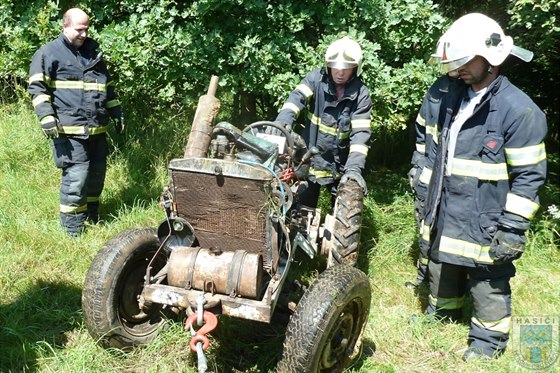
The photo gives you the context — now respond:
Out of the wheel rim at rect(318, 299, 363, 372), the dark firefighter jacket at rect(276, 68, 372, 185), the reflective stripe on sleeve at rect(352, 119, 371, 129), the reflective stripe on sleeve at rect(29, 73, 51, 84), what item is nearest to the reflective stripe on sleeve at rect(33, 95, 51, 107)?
the reflective stripe on sleeve at rect(29, 73, 51, 84)

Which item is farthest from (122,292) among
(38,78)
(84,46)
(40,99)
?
(84,46)

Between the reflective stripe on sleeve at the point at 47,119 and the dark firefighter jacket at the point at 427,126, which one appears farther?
the reflective stripe on sleeve at the point at 47,119

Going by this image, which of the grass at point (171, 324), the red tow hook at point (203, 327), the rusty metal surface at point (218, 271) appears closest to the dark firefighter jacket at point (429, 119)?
the grass at point (171, 324)

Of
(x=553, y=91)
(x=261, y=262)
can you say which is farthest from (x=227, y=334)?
(x=553, y=91)

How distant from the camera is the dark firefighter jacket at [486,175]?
11.1 ft

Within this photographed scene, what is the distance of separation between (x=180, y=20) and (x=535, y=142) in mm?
4470

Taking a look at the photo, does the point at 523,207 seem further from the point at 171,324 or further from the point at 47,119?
the point at 47,119

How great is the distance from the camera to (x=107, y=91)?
557cm

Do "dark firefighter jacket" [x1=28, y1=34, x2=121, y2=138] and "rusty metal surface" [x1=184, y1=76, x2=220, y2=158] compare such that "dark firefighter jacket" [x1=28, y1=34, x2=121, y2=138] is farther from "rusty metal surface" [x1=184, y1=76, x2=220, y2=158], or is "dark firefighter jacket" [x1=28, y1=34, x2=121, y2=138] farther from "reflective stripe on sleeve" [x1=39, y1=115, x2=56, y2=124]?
"rusty metal surface" [x1=184, y1=76, x2=220, y2=158]

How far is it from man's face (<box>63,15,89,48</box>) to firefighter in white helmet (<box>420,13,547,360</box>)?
3.44m

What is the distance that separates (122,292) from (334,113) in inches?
95.9

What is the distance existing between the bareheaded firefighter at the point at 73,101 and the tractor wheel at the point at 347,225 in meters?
2.67

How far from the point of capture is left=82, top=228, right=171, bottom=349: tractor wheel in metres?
3.40

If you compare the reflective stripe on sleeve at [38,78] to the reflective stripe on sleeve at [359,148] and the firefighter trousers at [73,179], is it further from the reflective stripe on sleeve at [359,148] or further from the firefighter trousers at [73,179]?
the reflective stripe on sleeve at [359,148]
